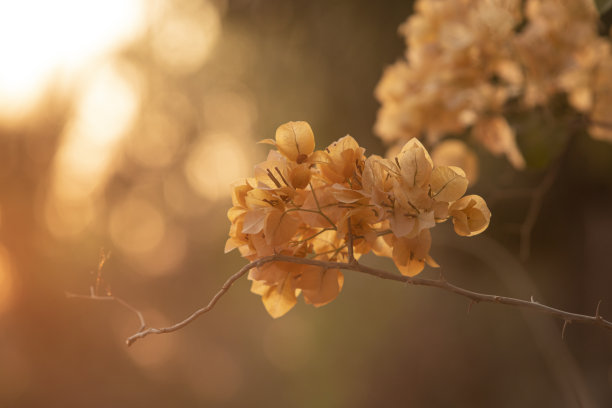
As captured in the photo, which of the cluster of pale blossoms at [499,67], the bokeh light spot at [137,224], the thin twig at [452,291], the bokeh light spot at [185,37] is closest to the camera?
the thin twig at [452,291]

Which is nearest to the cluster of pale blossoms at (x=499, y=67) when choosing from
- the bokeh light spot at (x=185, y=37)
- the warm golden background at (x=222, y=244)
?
the warm golden background at (x=222, y=244)

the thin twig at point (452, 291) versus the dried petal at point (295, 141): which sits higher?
the dried petal at point (295, 141)

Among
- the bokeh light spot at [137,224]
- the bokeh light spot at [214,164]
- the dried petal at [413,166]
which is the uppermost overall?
the dried petal at [413,166]

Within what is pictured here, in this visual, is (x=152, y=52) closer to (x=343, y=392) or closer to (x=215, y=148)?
(x=215, y=148)

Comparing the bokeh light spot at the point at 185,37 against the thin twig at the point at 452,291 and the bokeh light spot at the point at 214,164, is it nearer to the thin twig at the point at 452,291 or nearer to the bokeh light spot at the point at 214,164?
the bokeh light spot at the point at 214,164

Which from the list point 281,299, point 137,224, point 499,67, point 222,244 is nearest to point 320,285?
point 281,299

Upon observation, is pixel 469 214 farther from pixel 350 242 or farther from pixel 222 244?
pixel 222 244

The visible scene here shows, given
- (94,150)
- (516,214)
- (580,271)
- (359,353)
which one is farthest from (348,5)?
(94,150)
